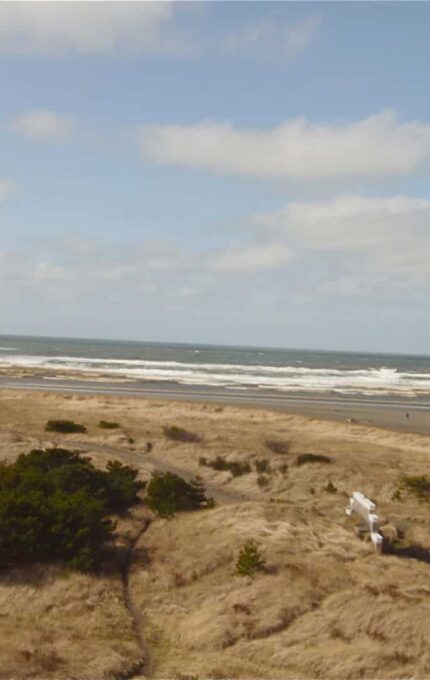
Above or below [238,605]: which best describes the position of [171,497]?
above

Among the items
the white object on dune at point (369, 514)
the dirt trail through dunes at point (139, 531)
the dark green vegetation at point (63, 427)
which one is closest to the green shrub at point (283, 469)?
the dirt trail through dunes at point (139, 531)

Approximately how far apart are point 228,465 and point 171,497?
10.4 m

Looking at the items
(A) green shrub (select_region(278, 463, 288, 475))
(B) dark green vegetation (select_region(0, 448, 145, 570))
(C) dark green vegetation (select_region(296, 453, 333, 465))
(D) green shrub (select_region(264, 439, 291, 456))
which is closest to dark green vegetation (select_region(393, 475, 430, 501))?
(C) dark green vegetation (select_region(296, 453, 333, 465))

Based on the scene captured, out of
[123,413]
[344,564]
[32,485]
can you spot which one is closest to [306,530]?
[344,564]

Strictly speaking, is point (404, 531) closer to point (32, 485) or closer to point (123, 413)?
point (32, 485)

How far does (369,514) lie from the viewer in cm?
2203

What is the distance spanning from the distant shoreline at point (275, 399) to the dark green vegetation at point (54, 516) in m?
32.0

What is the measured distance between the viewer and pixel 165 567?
18.8 m

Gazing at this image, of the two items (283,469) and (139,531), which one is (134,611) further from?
(283,469)

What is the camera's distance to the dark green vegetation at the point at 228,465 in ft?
106

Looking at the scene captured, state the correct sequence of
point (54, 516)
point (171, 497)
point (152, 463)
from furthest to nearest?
point (152, 463) < point (171, 497) < point (54, 516)

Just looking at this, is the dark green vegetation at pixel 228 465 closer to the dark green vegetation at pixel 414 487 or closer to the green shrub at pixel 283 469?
the green shrub at pixel 283 469

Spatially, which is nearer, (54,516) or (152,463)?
(54,516)

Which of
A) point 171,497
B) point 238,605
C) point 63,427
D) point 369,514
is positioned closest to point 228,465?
point 171,497
